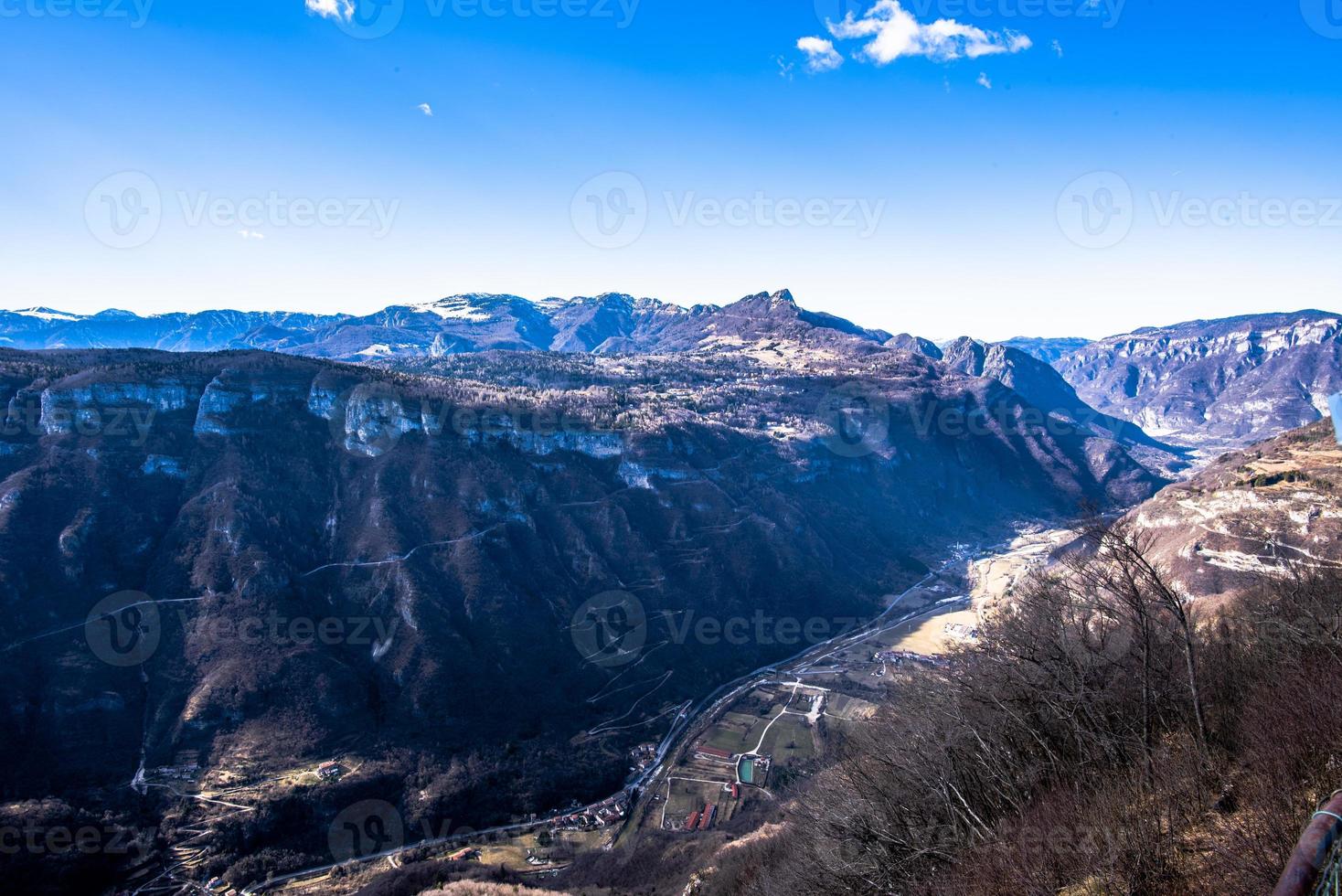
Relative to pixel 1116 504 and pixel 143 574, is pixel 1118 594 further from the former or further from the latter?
pixel 1116 504

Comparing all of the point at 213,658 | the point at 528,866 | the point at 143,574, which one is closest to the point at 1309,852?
the point at 528,866
